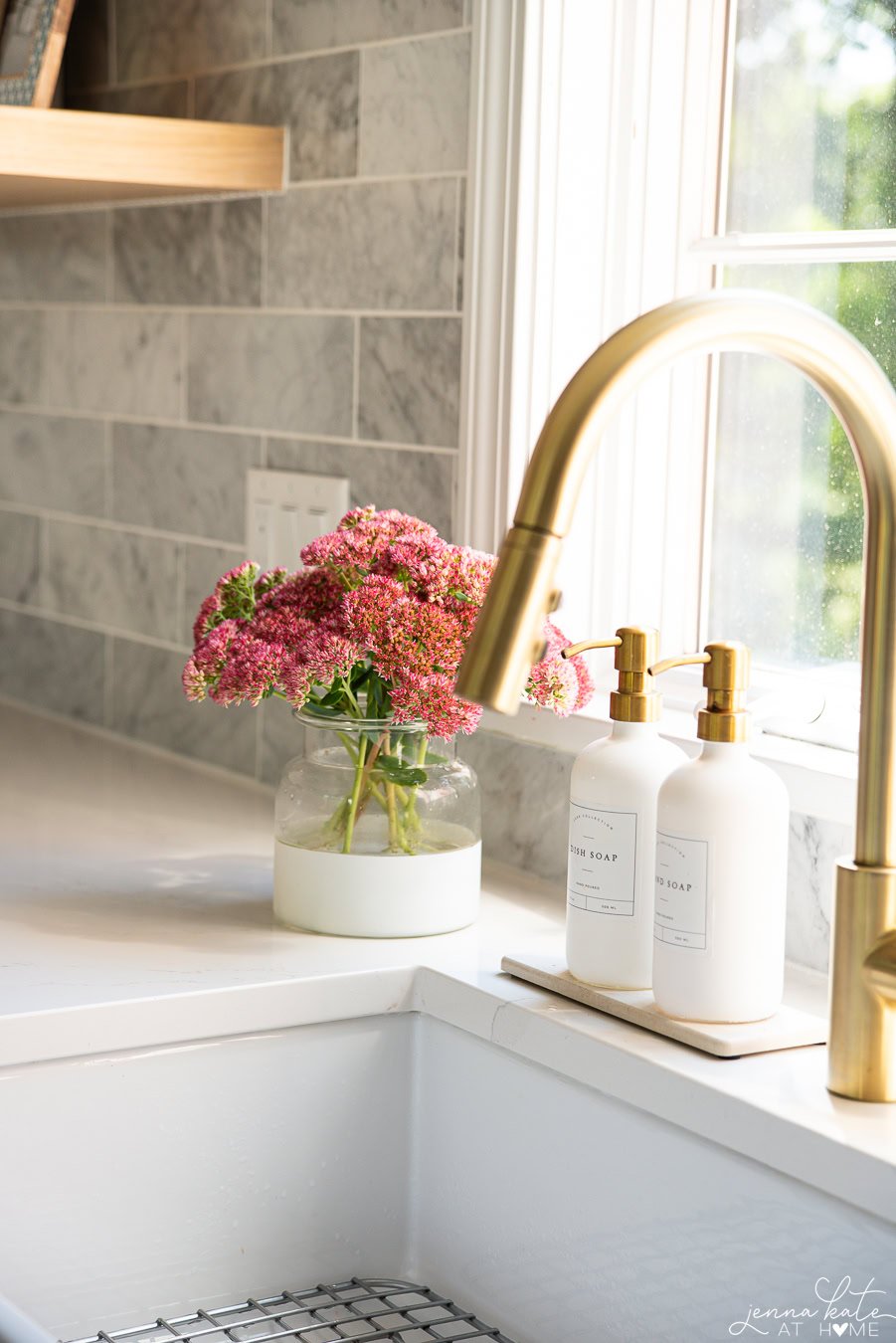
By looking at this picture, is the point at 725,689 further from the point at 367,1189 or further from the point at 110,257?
the point at 110,257

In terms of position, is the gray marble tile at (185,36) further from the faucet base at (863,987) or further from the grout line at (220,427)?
the faucet base at (863,987)

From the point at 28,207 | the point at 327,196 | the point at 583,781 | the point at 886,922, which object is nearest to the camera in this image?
the point at 886,922

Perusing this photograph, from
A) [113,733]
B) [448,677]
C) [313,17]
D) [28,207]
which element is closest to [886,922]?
[448,677]

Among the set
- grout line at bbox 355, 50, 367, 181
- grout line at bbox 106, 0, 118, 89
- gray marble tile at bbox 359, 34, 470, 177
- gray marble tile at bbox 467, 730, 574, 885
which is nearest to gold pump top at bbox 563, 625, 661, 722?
gray marble tile at bbox 467, 730, 574, 885

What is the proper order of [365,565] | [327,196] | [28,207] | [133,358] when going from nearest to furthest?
[365,565], [327,196], [133,358], [28,207]

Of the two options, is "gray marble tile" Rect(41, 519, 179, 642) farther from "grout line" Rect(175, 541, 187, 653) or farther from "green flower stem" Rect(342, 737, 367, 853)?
"green flower stem" Rect(342, 737, 367, 853)

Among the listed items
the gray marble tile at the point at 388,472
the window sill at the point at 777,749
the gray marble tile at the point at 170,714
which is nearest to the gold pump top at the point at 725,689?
the window sill at the point at 777,749

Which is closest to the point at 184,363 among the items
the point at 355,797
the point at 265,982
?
the point at 355,797

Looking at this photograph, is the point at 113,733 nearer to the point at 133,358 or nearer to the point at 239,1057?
the point at 133,358

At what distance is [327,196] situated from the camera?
154cm

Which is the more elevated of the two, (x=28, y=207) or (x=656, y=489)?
(x=28, y=207)

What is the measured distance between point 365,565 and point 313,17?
2.36 ft

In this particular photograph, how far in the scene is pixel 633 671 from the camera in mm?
948

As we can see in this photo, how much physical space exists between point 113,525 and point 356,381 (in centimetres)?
51
